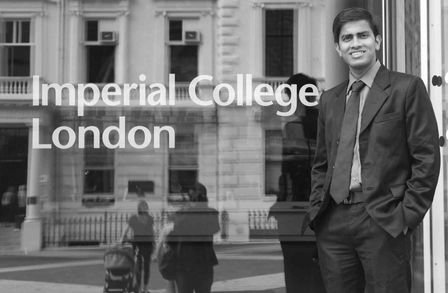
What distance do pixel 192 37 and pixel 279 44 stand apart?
58 cm

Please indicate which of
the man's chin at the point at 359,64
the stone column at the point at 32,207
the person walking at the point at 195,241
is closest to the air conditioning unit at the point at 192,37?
the person walking at the point at 195,241

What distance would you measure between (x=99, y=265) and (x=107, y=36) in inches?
59.4

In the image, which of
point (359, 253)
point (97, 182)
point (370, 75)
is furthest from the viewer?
point (97, 182)

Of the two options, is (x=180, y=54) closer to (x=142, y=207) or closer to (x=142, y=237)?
(x=142, y=207)

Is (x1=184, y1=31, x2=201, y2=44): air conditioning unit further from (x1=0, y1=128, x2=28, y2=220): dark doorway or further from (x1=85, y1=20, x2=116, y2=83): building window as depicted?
(x1=0, y1=128, x2=28, y2=220): dark doorway

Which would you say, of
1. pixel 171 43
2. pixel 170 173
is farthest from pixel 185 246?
pixel 171 43

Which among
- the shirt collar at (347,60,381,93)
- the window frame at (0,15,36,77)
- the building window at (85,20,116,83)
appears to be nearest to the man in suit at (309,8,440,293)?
the shirt collar at (347,60,381,93)

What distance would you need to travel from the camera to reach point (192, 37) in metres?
4.22

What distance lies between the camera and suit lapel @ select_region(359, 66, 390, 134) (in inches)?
108

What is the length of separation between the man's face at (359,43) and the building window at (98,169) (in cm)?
192

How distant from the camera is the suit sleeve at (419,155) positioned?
8.52ft

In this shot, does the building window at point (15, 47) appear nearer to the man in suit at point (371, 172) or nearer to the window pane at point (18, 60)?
the window pane at point (18, 60)

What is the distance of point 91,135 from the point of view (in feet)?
13.8

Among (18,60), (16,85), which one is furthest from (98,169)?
(18,60)
